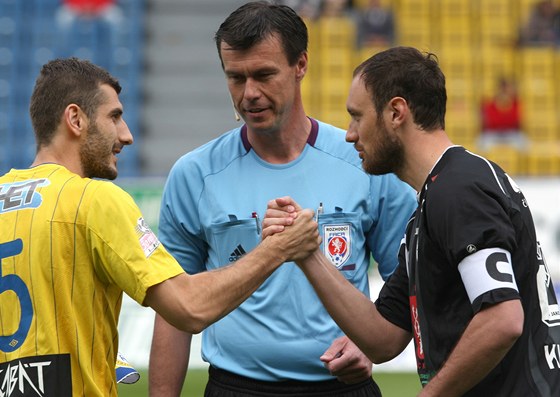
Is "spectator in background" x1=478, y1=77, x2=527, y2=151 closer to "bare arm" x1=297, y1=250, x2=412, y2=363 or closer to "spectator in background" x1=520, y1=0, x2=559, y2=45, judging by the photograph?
"spectator in background" x1=520, y1=0, x2=559, y2=45

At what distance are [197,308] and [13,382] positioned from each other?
1.95 ft

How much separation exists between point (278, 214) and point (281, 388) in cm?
64

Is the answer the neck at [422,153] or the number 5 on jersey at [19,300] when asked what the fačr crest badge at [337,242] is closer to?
the neck at [422,153]

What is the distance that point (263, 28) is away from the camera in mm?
3709

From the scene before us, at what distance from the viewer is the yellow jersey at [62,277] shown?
9.91 feet

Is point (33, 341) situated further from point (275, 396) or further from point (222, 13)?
point (222, 13)

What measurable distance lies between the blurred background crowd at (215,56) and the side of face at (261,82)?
9.77 m

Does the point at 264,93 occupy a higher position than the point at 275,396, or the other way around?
the point at 264,93

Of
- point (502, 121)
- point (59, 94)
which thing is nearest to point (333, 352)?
point (59, 94)

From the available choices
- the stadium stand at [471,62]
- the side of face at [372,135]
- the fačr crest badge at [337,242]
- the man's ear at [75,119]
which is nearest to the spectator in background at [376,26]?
the stadium stand at [471,62]

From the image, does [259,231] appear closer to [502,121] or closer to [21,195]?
[21,195]

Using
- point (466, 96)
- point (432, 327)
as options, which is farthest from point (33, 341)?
point (466, 96)

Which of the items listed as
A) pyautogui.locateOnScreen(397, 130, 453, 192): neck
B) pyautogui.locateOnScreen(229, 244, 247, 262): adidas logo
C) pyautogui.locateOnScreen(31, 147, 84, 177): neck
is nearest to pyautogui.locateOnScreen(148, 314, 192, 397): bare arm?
pyautogui.locateOnScreen(229, 244, 247, 262): adidas logo

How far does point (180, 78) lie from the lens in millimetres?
15031
